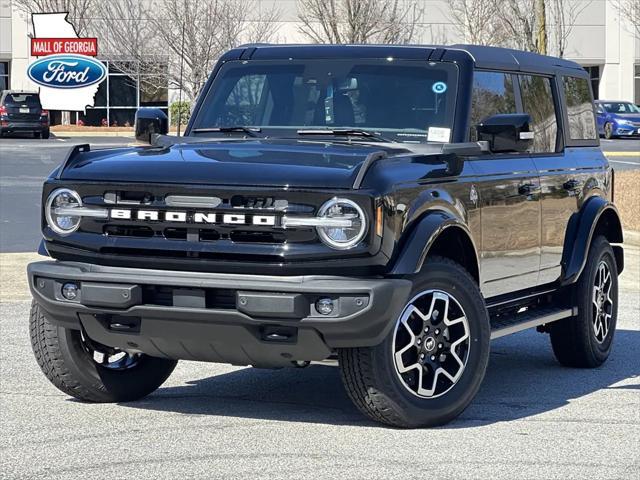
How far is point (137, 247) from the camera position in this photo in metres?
6.75

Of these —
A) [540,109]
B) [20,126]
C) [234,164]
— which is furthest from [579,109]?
[20,126]

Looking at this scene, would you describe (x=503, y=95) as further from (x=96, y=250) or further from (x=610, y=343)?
(x=96, y=250)

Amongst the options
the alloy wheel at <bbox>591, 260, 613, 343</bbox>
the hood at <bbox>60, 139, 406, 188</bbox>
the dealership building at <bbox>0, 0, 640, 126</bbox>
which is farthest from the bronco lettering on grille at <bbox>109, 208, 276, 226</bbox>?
the dealership building at <bbox>0, 0, 640, 126</bbox>

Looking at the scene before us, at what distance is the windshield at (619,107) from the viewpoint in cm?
4884

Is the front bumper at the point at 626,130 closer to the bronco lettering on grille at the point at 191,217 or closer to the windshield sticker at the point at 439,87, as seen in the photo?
the windshield sticker at the point at 439,87

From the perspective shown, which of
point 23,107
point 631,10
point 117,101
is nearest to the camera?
point 23,107

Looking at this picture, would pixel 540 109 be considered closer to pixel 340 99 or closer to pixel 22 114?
pixel 340 99

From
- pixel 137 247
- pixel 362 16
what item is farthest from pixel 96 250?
pixel 362 16

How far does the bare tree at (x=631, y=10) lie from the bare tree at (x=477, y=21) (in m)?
4.59

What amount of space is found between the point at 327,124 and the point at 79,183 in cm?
166

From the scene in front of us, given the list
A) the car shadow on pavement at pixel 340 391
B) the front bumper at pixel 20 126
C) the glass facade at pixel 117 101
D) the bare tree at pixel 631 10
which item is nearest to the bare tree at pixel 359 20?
the bare tree at pixel 631 10

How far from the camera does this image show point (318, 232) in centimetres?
647

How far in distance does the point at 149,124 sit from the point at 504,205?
2.22 metres

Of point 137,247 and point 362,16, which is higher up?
point 362,16
